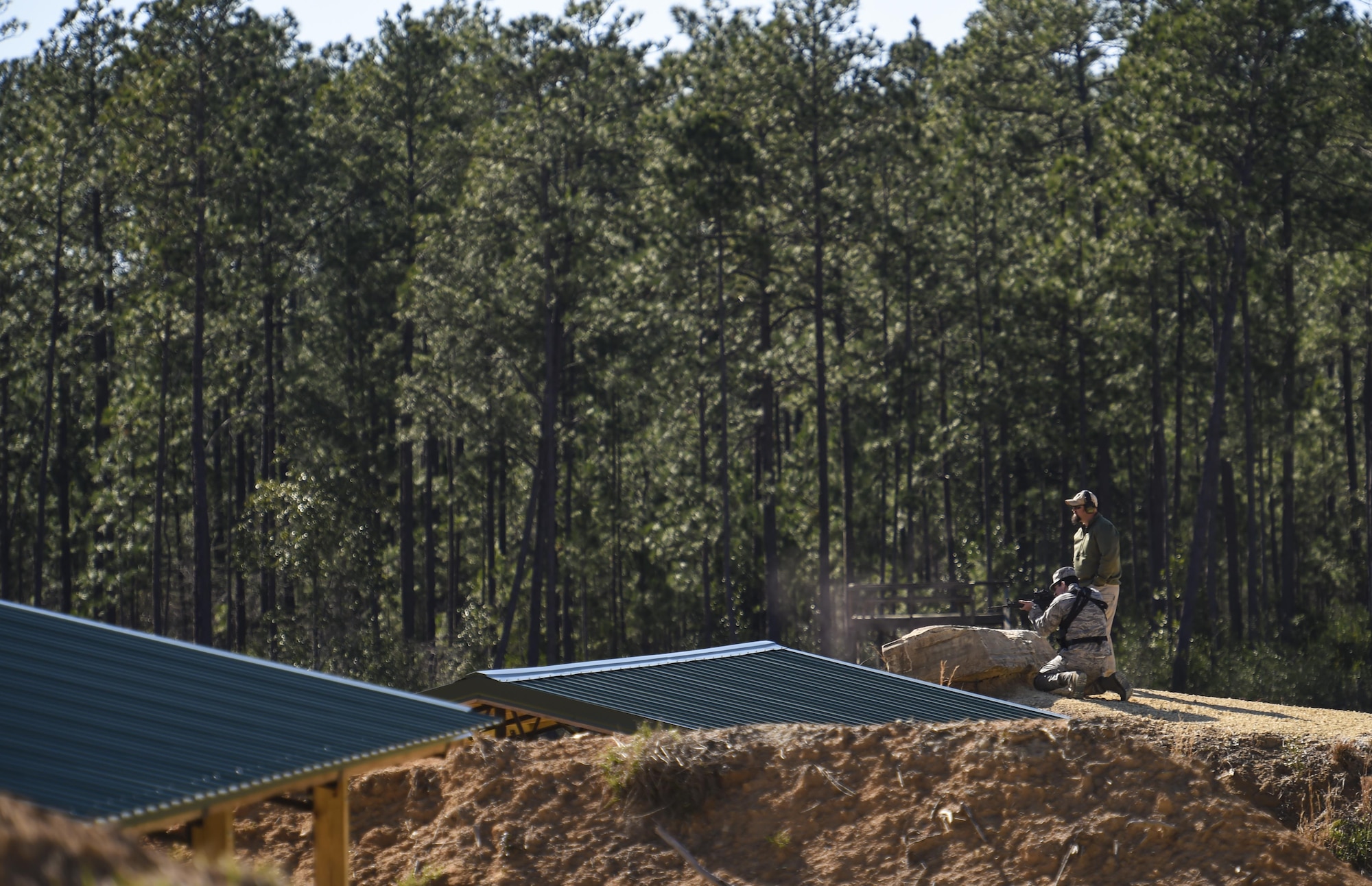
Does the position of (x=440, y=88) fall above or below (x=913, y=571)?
above

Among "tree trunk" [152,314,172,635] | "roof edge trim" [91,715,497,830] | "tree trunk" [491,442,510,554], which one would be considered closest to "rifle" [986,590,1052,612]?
"roof edge trim" [91,715,497,830]

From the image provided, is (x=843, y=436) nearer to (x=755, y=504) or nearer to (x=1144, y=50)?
(x=755, y=504)

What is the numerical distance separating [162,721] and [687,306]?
29.6 m

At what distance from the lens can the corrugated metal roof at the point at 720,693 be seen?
11.5m

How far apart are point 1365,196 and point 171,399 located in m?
28.2

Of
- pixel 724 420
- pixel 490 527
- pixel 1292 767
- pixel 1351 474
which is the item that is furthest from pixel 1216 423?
pixel 490 527

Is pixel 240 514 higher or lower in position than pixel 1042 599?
higher

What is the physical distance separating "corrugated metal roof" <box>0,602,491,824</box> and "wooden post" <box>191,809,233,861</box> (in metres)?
0.24

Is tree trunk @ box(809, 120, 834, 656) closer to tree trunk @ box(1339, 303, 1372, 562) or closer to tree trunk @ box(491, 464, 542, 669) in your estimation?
tree trunk @ box(491, 464, 542, 669)

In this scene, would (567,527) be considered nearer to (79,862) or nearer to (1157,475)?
(1157,475)

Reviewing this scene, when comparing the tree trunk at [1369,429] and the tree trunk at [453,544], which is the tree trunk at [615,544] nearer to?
the tree trunk at [453,544]

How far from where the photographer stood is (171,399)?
38219 mm

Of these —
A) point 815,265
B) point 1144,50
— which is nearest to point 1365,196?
point 1144,50

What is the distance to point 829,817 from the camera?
9.99 m
